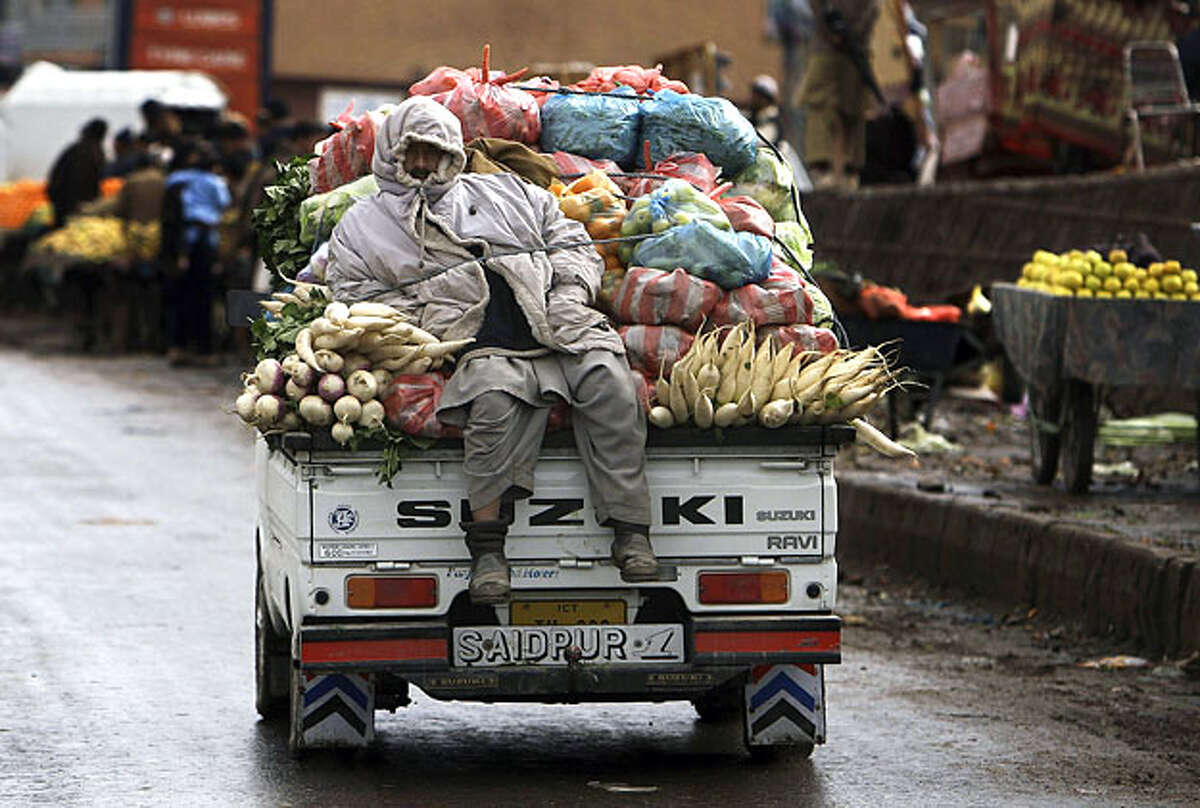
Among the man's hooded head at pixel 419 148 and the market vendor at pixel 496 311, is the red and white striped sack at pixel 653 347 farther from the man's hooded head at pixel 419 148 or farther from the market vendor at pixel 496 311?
the man's hooded head at pixel 419 148

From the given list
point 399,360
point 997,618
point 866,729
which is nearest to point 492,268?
point 399,360

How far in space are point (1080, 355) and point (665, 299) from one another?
5.41 m

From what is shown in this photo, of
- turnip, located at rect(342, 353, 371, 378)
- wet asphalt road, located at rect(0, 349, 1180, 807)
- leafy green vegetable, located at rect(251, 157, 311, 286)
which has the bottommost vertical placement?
wet asphalt road, located at rect(0, 349, 1180, 807)

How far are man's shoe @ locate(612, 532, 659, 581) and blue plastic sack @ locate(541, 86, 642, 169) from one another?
6.50 ft

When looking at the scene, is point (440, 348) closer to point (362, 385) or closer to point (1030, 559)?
point (362, 385)

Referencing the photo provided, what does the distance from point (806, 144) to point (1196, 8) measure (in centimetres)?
379

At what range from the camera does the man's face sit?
802 centimetres

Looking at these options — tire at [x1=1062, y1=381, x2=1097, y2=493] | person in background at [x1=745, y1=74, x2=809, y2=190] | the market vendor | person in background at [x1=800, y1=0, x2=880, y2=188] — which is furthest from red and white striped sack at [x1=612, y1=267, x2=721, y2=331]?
person in background at [x1=745, y1=74, x2=809, y2=190]

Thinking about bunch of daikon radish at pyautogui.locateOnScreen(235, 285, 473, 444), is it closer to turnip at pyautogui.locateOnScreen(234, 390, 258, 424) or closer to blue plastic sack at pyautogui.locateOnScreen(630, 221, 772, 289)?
turnip at pyautogui.locateOnScreen(234, 390, 258, 424)

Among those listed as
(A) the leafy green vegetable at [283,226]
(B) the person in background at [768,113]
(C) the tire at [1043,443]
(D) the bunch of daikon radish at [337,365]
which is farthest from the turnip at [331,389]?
(B) the person in background at [768,113]

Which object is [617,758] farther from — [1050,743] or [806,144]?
[806,144]

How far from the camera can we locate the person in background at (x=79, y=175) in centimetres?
3209

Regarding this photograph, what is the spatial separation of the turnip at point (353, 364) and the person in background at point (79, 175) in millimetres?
25140

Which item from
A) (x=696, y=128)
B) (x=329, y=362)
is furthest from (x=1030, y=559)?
(x=329, y=362)
